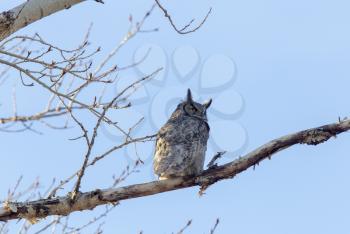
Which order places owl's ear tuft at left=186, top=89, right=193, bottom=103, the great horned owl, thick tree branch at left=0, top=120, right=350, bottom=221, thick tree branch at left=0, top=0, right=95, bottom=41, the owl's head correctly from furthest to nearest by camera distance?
1. owl's ear tuft at left=186, top=89, right=193, bottom=103
2. the owl's head
3. the great horned owl
4. thick tree branch at left=0, top=0, right=95, bottom=41
5. thick tree branch at left=0, top=120, right=350, bottom=221

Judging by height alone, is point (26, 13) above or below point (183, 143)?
above

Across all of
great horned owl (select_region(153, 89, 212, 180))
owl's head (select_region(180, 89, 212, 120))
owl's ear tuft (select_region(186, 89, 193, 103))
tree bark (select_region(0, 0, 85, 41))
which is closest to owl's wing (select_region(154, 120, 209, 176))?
great horned owl (select_region(153, 89, 212, 180))

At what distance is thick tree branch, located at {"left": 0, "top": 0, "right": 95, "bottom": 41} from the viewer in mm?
3508

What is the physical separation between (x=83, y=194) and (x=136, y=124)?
0.95m

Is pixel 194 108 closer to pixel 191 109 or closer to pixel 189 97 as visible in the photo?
pixel 191 109

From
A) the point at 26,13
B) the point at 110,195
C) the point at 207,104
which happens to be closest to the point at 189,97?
the point at 207,104

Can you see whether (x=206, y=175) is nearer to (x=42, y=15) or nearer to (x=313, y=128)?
(x=313, y=128)

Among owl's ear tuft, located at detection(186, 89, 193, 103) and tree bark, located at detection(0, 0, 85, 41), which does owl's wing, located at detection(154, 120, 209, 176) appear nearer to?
owl's ear tuft, located at detection(186, 89, 193, 103)

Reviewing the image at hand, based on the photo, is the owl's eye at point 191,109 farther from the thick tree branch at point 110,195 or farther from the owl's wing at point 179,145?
the thick tree branch at point 110,195

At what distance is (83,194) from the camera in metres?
3.51

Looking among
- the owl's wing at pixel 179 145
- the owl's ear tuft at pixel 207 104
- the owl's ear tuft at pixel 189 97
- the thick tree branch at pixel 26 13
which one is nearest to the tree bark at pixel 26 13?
the thick tree branch at pixel 26 13

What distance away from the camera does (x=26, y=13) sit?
3527 mm

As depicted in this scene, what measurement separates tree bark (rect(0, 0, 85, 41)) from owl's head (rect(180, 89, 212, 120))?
1.76m

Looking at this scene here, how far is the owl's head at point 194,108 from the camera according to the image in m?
4.96
